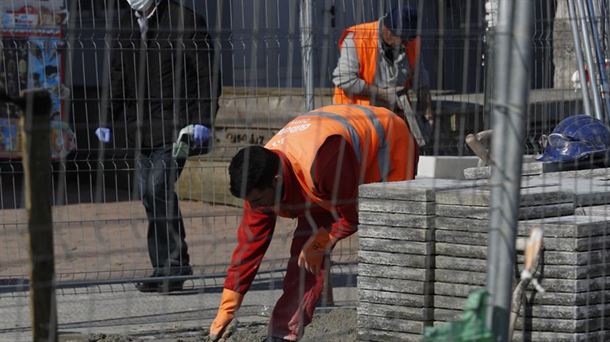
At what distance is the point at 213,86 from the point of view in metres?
6.89

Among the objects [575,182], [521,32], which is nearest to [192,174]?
[575,182]

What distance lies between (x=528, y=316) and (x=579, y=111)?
4.31m

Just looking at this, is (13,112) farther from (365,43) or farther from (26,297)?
(365,43)

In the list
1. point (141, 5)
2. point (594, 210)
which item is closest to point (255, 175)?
point (594, 210)

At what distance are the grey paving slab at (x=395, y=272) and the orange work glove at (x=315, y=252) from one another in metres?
0.18

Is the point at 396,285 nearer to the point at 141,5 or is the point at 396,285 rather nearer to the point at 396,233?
the point at 396,233

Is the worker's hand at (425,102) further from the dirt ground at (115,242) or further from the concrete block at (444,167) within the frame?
the dirt ground at (115,242)

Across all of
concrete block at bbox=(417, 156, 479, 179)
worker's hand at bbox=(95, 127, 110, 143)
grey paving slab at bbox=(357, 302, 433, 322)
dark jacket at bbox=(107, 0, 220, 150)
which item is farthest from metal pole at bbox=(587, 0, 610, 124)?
grey paving slab at bbox=(357, 302, 433, 322)

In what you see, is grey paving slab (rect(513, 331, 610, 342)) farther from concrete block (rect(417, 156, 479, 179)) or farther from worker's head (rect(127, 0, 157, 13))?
worker's head (rect(127, 0, 157, 13))

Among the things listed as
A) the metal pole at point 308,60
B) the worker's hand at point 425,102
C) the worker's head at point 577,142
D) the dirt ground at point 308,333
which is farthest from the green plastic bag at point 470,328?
the worker's hand at point 425,102

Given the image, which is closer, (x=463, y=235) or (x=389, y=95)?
(x=463, y=235)

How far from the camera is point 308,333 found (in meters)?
6.03

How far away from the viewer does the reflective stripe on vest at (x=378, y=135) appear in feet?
18.1

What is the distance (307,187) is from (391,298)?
0.60 metres
